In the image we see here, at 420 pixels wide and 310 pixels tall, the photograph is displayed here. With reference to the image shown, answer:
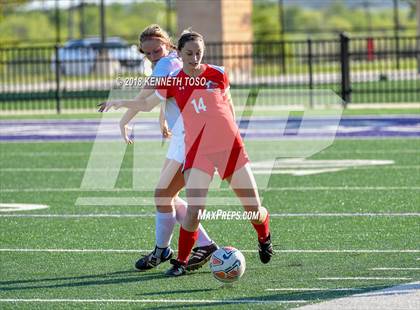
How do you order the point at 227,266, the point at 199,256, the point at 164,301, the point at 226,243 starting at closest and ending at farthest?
the point at 164,301
the point at 227,266
the point at 199,256
the point at 226,243

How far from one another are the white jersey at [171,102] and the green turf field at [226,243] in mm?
1143

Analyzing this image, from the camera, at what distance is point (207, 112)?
357 inches

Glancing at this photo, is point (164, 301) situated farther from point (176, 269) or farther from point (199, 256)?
point (199, 256)

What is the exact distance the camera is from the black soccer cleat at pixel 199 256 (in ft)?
30.7

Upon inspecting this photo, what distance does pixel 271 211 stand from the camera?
1245 centimetres

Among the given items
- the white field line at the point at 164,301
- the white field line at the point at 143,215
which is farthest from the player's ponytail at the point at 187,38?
the white field line at the point at 143,215

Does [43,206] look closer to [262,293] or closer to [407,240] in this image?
[407,240]

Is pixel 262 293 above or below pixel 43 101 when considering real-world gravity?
above

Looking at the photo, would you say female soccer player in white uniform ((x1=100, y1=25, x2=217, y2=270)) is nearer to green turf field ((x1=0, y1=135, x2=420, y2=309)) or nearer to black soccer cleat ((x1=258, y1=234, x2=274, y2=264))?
green turf field ((x1=0, y1=135, x2=420, y2=309))

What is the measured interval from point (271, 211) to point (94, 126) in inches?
458


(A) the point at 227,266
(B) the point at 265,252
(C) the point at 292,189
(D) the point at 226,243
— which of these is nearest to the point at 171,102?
(B) the point at 265,252

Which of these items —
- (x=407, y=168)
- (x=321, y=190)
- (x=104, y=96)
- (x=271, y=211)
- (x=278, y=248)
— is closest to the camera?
(x=278, y=248)

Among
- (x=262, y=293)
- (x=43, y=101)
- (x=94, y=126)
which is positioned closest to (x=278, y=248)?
(x=262, y=293)

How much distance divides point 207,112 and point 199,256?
3.79 feet
